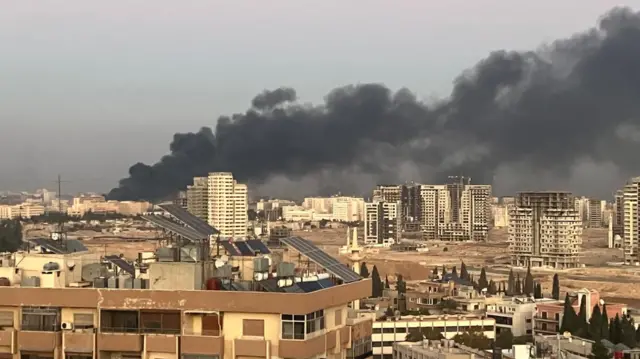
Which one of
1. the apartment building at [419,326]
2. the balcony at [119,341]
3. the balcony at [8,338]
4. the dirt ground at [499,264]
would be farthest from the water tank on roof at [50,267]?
the dirt ground at [499,264]

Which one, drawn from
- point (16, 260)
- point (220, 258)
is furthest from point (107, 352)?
point (16, 260)

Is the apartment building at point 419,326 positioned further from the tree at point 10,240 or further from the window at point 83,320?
the tree at point 10,240

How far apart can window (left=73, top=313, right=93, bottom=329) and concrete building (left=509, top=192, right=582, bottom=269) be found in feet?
210

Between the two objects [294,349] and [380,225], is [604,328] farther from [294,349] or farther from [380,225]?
[380,225]

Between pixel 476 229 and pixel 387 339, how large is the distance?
79.9 m

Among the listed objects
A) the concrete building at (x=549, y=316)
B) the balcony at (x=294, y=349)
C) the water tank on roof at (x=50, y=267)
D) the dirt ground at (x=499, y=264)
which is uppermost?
the water tank on roof at (x=50, y=267)

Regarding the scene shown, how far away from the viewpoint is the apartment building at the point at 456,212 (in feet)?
338

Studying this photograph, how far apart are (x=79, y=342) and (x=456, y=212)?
4074 inches

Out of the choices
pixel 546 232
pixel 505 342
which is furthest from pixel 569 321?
pixel 546 232

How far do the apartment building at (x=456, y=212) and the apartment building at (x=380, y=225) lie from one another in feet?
32.2

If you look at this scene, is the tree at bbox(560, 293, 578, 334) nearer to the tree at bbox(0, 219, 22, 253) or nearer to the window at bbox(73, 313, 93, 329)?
the window at bbox(73, 313, 93, 329)

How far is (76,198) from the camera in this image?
103688 mm

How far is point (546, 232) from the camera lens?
2773 inches

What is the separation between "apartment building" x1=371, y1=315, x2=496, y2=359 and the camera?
24406mm
